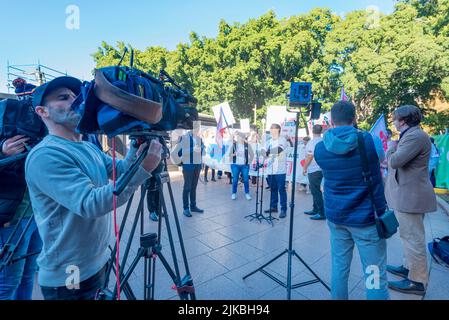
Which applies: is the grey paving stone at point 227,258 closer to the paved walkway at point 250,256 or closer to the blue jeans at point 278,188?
the paved walkway at point 250,256

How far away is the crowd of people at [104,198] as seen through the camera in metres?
1.23

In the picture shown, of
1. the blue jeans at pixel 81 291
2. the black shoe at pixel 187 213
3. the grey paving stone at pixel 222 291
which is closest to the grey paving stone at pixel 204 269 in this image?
the grey paving stone at pixel 222 291

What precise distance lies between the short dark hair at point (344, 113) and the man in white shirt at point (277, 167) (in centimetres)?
295

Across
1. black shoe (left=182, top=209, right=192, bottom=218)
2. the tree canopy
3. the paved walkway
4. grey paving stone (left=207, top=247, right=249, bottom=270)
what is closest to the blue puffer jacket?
the paved walkway

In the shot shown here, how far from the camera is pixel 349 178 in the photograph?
1974mm

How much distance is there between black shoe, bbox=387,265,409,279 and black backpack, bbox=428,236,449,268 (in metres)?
0.64

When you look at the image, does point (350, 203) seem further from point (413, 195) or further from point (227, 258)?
point (227, 258)

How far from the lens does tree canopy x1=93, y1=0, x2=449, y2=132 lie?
43.3ft

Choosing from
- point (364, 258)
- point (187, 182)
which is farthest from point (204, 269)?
point (187, 182)

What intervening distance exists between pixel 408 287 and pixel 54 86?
3471mm

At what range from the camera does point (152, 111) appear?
109 cm

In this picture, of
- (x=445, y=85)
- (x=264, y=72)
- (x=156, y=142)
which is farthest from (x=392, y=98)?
(x=156, y=142)

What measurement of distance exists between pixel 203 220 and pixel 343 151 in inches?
134
